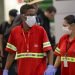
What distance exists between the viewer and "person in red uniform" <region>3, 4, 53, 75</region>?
422cm

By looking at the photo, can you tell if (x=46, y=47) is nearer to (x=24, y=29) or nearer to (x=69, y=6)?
(x=24, y=29)

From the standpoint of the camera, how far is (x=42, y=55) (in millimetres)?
4250

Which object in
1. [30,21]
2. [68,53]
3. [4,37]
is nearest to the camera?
[30,21]

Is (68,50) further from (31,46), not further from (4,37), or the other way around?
(4,37)

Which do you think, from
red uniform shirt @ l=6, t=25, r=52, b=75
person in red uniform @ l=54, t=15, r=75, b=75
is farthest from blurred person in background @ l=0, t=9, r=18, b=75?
red uniform shirt @ l=6, t=25, r=52, b=75

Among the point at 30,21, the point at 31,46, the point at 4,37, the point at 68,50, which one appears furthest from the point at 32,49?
the point at 4,37

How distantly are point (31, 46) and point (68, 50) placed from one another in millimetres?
537

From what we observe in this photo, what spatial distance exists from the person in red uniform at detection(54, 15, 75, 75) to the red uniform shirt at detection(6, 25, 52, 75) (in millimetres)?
358

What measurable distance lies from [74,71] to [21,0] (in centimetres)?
518

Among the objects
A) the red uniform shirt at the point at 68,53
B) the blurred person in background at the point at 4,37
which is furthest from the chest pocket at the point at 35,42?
the blurred person in background at the point at 4,37

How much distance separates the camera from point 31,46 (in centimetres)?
423

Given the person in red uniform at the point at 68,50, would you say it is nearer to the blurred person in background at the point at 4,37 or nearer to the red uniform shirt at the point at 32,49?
the red uniform shirt at the point at 32,49

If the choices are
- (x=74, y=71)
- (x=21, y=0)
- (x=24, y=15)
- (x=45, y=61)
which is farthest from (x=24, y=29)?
(x=21, y=0)

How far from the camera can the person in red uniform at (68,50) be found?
447 cm
